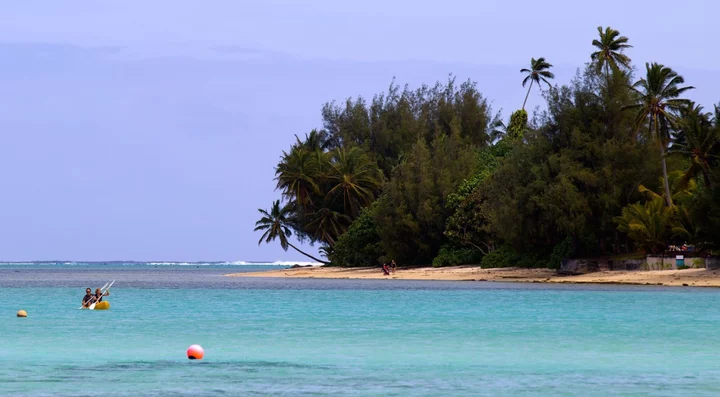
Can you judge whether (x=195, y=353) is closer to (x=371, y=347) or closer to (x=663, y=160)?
(x=371, y=347)

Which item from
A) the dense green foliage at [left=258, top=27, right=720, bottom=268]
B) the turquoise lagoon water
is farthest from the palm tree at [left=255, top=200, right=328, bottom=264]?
the turquoise lagoon water

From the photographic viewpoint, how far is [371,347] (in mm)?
28562

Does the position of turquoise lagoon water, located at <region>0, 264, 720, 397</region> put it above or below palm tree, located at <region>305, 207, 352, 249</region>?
below

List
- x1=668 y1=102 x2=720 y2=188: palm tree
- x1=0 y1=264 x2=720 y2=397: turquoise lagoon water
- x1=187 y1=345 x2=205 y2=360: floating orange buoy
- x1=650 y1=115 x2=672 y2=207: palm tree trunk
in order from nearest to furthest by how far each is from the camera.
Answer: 1. x1=0 y1=264 x2=720 y2=397: turquoise lagoon water
2. x1=187 y1=345 x2=205 y2=360: floating orange buoy
3. x1=668 y1=102 x2=720 y2=188: palm tree
4. x1=650 y1=115 x2=672 y2=207: palm tree trunk

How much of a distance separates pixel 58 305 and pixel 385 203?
1800 inches

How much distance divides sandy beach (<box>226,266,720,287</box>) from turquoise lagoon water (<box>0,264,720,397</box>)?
12.9 m

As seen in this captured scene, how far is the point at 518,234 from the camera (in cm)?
7369

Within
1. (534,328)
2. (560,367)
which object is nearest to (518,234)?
(534,328)

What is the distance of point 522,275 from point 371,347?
50706 mm

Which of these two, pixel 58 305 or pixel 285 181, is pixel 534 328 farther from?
pixel 285 181

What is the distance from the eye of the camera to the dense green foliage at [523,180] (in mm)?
67938

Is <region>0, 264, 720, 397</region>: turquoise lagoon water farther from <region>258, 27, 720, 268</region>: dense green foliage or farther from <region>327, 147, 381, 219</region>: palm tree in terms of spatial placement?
<region>327, 147, 381, 219</region>: palm tree

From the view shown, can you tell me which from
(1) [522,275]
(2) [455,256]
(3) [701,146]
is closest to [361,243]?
(2) [455,256]

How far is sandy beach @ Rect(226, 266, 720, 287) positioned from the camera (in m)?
64.2
